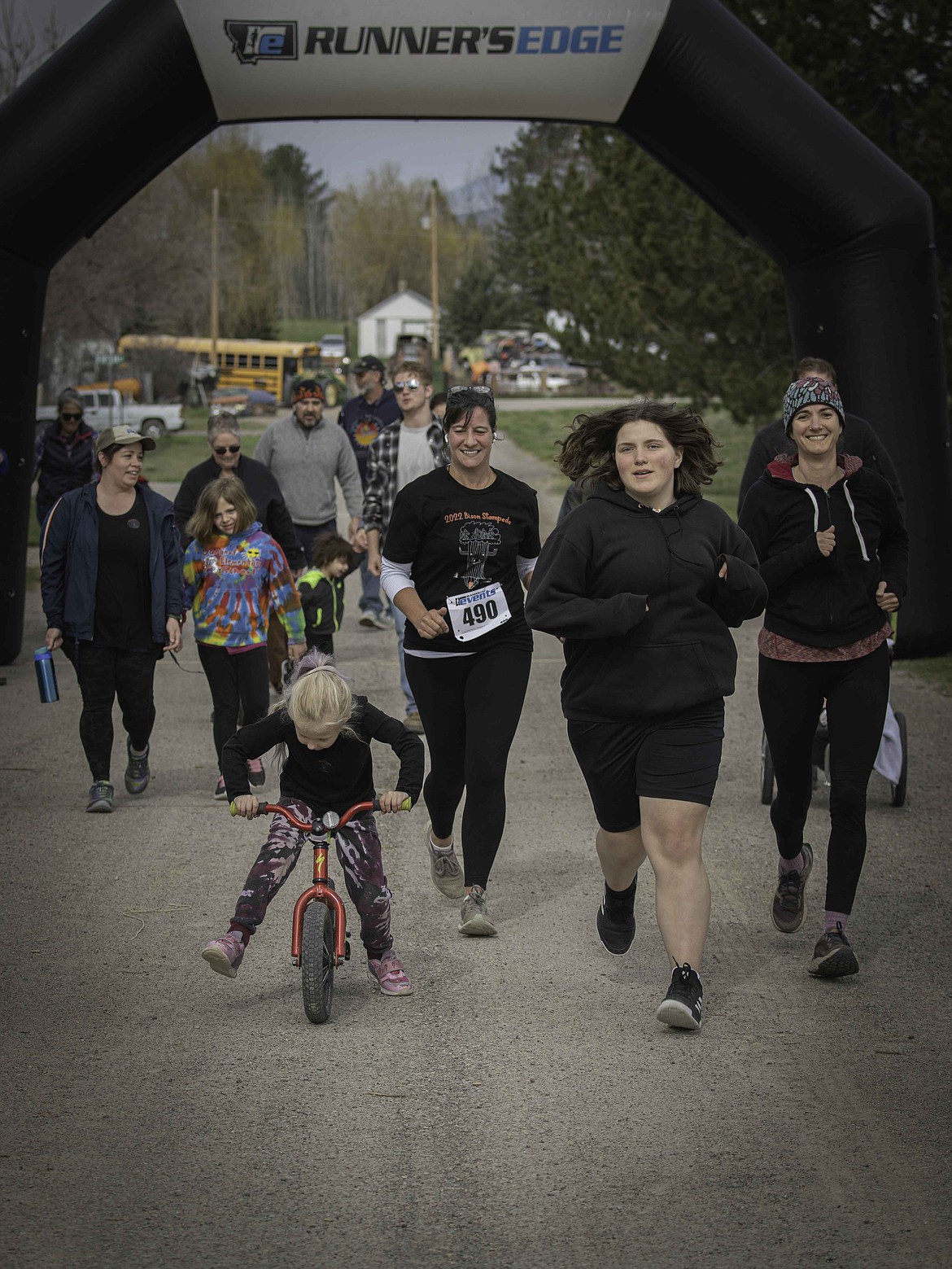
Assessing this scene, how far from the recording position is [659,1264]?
12.1ft

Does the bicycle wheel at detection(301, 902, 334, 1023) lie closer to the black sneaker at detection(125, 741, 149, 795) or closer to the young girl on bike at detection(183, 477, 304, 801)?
the young girl on bike at detection(183, 477, 304, 801)

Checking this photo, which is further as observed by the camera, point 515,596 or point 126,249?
point 126,249

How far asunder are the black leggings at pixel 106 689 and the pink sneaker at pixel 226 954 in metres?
2.97

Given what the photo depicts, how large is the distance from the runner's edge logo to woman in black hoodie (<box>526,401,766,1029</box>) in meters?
6.44

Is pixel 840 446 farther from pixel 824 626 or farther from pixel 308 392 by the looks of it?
pixel 308 392

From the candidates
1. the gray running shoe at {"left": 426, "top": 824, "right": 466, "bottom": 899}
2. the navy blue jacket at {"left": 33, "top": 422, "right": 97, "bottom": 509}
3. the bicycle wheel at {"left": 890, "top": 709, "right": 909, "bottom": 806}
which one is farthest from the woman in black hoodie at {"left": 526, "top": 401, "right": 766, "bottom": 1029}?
the navy blue jacket at {"left": 33, "top": 422, "right": 97, "bottom": 509}

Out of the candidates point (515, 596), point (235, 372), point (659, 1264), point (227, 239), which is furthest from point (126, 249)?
point (659, 1264)

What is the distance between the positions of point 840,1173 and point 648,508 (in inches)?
84.3

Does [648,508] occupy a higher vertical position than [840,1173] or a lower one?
higher

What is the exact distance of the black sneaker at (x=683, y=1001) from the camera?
507 centimetres

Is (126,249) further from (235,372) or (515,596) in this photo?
(515,596)

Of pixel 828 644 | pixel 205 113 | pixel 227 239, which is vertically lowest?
pixel 828 644

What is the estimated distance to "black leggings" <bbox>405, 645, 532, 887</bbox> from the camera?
20.3ft

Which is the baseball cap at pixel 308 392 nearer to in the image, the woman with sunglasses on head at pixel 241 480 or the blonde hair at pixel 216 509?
the woman with sunglasses on head at pixel 241 480
